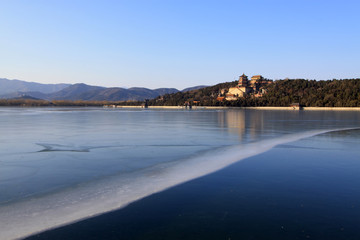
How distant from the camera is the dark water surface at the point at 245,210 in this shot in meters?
5.43

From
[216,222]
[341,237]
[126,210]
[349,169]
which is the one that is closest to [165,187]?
[126,210]

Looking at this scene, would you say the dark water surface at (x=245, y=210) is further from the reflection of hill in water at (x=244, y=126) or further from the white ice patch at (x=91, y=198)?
the reflection of hill in water at (x=244, y=126)

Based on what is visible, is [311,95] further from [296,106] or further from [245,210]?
[245,210]

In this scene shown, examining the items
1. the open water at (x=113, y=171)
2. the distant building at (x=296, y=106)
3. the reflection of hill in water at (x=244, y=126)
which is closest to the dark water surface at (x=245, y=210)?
the open water at (x=113, y=171)

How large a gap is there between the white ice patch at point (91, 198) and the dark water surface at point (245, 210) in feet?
1.21

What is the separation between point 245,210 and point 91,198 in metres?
3.64

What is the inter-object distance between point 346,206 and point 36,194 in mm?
7334

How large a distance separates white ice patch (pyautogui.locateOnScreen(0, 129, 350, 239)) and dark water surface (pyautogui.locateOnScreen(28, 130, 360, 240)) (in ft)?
1.21

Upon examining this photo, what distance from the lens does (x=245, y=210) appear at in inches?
257

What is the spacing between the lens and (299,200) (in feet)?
23.6

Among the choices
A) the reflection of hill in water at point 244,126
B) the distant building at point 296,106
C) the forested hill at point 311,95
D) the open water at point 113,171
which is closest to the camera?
the open water at point 113,171

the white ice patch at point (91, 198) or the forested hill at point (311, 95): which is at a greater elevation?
the forested hill at point (311, 95)

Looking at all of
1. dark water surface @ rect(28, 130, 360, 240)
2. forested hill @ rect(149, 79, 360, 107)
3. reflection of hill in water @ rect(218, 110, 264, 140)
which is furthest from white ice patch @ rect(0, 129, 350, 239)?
forested hill @ rect(149, 79, 360, 107)

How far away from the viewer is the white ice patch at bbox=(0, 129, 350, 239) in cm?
587
